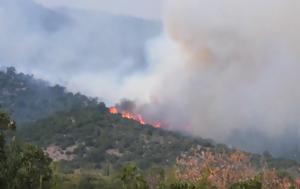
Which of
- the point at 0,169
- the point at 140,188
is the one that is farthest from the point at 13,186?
the point at 140,188

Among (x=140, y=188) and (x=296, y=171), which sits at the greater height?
(x=296, y=171)

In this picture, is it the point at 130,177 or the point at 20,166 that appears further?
the point at 130,177

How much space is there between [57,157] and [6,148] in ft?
470

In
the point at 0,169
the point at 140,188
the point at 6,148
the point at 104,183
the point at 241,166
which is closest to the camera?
A: the point at 0,169

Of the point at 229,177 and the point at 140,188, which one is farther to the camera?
the point at 229,177

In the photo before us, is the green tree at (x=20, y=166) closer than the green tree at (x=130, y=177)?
Yes

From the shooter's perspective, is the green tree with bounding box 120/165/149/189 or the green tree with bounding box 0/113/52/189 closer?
the green tree with bounding box 0/113/52/189

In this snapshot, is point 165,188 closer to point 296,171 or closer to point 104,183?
point 104,183

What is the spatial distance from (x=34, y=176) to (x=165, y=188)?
1290cm

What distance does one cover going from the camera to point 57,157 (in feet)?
632

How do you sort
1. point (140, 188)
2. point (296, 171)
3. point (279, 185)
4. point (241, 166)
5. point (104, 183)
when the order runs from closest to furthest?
point (140, 188)
point (279, 185)
point (241, 166)
point (104, 183)
point (296, 171)

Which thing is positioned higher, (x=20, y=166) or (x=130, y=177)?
(x=20, y=166)

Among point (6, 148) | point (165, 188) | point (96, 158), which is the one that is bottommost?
point (165, 188)

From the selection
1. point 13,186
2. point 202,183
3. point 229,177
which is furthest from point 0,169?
point 229,177
